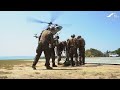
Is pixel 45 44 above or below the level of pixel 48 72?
above

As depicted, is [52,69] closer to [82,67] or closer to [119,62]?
[82,67]

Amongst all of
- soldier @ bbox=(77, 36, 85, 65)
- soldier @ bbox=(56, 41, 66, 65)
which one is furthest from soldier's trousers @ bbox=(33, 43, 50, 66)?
soldier @ bbox=(77, 36, 85, 65)

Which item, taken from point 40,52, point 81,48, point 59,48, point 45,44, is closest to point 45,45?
point 45,44

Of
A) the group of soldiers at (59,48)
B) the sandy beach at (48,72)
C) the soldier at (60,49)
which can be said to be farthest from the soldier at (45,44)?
the soldier at (60,49)

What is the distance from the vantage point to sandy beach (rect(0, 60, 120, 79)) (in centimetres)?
1101

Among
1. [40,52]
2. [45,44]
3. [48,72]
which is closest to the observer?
[48,72]

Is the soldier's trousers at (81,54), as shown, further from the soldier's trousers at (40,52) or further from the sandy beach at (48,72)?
the soldier's trousers at (40,52)

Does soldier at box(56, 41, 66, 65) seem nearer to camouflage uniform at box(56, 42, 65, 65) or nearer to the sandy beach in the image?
camouflage uniform at box(56, 42, 65, 65)

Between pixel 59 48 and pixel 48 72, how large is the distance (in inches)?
34.4

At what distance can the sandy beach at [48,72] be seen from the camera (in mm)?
11008

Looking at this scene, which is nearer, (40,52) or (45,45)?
(40,52)

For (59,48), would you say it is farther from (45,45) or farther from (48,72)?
(48,72)

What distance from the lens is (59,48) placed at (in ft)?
39.0
